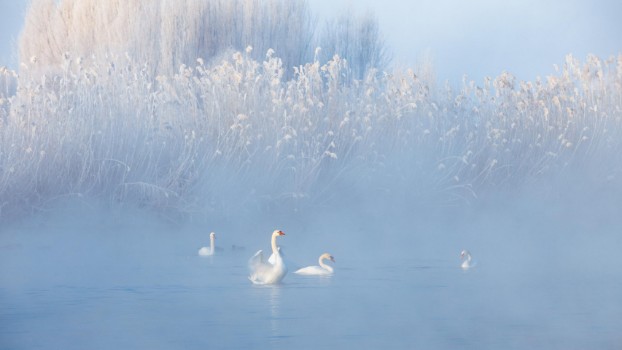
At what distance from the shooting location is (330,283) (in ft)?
18.1

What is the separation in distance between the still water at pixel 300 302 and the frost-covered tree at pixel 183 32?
6.99m

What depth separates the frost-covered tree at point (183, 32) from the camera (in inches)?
541

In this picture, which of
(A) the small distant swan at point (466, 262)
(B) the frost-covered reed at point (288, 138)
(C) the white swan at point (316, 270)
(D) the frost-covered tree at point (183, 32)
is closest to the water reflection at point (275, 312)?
(C) the white swan at point (316, 270)

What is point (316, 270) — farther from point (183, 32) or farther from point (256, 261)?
point (183, 32)

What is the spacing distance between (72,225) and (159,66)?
6106 millimetres

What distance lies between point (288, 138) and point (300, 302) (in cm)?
330

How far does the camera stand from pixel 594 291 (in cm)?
513

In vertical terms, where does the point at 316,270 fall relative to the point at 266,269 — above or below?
below

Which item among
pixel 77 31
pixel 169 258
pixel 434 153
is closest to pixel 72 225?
pixel 169 258

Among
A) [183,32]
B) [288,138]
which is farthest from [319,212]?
[183,32]

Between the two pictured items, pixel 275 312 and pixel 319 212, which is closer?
pixel 275 312

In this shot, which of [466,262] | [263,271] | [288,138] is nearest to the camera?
[263,271]

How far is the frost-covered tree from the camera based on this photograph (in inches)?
541

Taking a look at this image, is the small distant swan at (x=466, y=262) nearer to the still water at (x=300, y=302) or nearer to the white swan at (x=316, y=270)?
the still water at (x=300, y=302)
